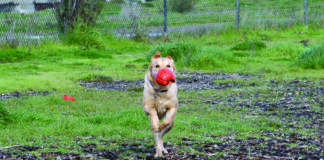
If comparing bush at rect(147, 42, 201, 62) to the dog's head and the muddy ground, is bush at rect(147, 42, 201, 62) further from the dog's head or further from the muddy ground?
the dog's head

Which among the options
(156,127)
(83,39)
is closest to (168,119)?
(156,127)

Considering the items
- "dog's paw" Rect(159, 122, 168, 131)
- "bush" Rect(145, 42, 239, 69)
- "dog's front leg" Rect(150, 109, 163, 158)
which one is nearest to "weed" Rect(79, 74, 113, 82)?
"bush" Rect(145, 42, 239, 69)

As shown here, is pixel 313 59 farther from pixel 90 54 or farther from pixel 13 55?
pixel 13 55

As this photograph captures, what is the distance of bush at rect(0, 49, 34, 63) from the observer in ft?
52.8

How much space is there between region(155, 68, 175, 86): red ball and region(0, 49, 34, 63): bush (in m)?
12.0

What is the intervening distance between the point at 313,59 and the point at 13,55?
965 cm

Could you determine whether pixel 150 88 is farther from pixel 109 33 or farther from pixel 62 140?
pixel 109 33

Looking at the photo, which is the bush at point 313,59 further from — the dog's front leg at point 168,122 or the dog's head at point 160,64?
the dog's head at point 160,64

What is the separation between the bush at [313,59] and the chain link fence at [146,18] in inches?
311

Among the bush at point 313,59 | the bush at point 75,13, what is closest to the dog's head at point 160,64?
the bush at point 313,59

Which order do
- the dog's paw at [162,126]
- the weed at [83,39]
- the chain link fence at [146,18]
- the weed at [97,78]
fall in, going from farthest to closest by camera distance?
the weed at [83,39]
the chain link fence at [146,18]
the weed at [97,78]
the dog's paw at [162,126]

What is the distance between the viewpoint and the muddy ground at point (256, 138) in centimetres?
605

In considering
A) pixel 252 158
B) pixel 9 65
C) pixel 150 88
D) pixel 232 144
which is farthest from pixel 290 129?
pixel 9 65

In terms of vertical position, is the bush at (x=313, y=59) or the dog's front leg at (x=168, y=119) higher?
the dog's front leg at (x=168, y=119)
